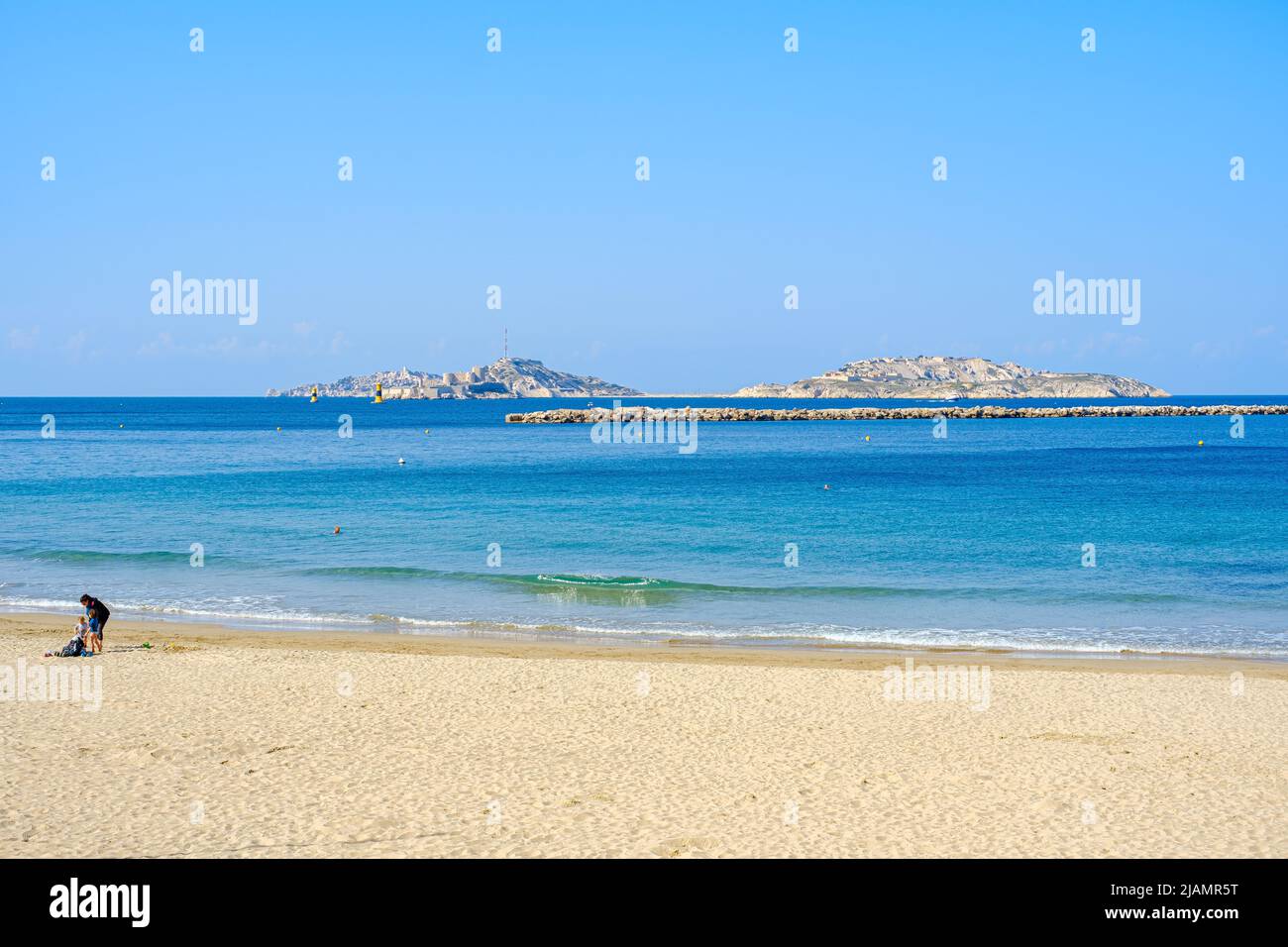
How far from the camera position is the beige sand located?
30.2 ft

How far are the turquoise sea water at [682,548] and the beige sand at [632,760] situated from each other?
13.8ft

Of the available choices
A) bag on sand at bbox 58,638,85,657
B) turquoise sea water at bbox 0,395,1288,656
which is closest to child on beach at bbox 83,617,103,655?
bag on sand at bbox 58,638,85,657

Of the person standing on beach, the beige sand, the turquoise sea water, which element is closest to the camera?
the beige sand

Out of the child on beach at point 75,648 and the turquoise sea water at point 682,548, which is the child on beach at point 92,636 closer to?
the child on beach at point 75,648

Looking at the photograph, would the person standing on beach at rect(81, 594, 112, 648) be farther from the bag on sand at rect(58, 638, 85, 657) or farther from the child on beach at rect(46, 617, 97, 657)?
the bag on sand at rect(58, 638, 85, 657)

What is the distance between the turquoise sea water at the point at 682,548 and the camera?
72.1 feet

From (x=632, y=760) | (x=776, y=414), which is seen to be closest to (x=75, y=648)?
(x=632, y=760)

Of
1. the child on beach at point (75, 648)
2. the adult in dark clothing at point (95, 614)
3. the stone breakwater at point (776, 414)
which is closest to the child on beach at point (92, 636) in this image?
the adult in dark clothing at point (95, 614)

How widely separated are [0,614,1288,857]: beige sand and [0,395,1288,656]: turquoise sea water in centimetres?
419

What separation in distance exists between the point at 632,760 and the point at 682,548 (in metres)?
19.9

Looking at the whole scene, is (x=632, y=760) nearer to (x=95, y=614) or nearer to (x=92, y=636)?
(x=92, y=636)

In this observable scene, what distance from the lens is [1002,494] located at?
4862 cm
